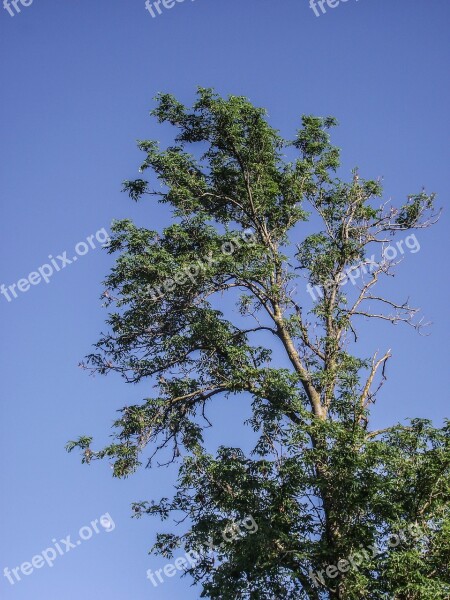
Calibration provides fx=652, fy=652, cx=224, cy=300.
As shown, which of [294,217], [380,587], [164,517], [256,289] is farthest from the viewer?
[294,217]

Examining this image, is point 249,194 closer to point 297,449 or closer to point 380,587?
point 297,449

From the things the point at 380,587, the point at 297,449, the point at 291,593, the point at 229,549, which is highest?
the point at 297,449

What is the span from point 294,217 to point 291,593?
9035 millimetres

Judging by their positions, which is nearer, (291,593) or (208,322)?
(291,593)

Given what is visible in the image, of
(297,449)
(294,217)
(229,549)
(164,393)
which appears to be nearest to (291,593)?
(229,549)

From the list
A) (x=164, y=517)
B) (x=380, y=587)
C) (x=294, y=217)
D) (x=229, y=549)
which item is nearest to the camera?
(x=380, y=587)

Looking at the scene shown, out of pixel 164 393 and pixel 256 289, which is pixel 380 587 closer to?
pixel 164 393

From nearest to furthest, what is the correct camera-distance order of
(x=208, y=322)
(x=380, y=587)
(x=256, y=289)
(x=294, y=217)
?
(x=380, y=587) → (x=208, y=322) → (x=256, y=289) → (x=294, y=217)

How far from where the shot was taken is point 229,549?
1193 cm

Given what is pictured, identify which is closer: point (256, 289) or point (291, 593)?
point (291, 593)

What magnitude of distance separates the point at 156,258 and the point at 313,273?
4.00 meters

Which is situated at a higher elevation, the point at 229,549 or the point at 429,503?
the point at 229,549

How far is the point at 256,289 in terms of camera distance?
50.4ft

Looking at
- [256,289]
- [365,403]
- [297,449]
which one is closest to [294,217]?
[256,289]
